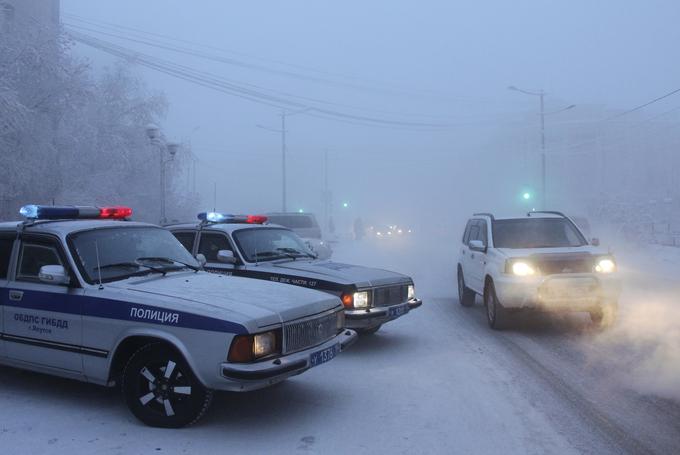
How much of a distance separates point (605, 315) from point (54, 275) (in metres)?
7.46

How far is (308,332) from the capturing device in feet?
17.8

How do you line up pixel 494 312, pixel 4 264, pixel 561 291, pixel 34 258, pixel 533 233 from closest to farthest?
pixel 34 258
pixel 4 264
pixel 561 291
pixel 494 312
pixel 533 233

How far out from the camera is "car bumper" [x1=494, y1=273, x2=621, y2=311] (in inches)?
339

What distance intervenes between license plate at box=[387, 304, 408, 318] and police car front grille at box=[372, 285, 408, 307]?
4.7 inches

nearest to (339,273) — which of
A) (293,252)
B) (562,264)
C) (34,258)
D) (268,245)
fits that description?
(293,252)

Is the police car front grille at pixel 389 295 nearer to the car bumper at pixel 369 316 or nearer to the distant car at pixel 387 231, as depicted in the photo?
the car bumper at pixel 369 316

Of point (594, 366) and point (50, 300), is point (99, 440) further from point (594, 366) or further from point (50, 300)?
point (594, 366)

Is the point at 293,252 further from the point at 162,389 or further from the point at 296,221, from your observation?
the point at 296,221

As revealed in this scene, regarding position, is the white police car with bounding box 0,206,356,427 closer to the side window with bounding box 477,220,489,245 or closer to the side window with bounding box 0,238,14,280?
the side window with bounding box 0,238,14,280

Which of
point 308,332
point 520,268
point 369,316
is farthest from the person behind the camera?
point 520,268

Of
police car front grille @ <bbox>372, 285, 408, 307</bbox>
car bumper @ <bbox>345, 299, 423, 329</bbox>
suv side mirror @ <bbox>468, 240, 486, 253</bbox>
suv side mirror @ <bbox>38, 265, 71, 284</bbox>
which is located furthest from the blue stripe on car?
suv side mirror @ <bbox>468, 240, 486, 253</bbox>

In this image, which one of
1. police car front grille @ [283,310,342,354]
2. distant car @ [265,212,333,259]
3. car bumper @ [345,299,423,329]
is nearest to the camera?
police car front grille @ [283,310,342,354]

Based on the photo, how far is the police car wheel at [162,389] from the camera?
495 centimetres

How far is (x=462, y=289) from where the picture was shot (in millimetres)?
12203
